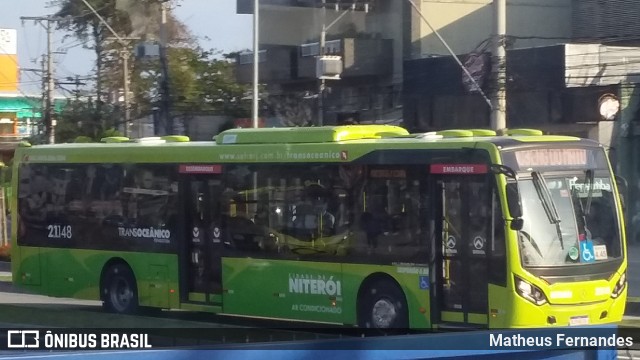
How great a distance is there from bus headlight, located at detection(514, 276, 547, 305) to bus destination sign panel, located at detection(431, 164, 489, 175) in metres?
1.40

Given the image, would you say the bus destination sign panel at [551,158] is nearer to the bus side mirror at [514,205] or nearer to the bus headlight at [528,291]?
the bus side mirror at [514,205]

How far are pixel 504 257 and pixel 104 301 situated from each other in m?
7.64

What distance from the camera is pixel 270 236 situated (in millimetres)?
15617

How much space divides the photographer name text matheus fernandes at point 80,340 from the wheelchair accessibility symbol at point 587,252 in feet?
29.7

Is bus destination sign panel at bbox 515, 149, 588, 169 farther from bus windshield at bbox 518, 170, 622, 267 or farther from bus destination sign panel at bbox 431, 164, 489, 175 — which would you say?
bus destination sign panel at bbox 431, 164, 489, 175

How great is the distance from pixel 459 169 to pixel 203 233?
4604 mm

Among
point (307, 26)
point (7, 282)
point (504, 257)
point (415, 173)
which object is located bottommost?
point (7, 282)

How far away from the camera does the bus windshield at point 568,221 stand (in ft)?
43.2

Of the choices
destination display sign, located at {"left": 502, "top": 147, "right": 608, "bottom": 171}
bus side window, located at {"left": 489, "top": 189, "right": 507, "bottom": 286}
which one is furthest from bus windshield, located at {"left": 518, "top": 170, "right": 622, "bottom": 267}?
bus side window, located at {"left": 489, "top": 189, "right": 507, "bottom": 286}

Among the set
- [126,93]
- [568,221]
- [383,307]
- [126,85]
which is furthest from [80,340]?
[126,93]

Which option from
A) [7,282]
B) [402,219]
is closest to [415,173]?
[402,219]

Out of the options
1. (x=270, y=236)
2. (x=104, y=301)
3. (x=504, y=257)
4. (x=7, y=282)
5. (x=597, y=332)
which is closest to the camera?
(x=597, y=332)

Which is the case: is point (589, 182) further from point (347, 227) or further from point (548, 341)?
point (548, 341)

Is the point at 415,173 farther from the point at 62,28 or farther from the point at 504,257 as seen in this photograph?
the point at 62,28
